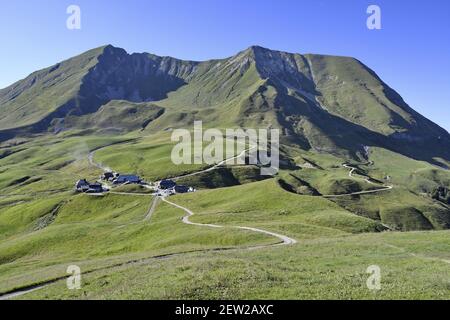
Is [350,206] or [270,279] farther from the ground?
[270,279]

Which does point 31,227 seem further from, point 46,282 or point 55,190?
point 46,282

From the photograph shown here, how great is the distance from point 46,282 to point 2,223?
389 feet

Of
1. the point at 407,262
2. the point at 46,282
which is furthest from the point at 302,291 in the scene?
the point at 46,282

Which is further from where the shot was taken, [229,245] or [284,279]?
[229,245]

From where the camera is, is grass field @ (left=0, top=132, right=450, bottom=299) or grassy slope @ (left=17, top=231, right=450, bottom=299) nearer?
grassy slope @ (left=17, top=231, right=450, bottom=299)

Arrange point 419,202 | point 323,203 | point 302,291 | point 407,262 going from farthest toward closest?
point 419,202
point 323,203
point 407,262
point 302,291

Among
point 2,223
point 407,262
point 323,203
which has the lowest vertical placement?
point 2,223

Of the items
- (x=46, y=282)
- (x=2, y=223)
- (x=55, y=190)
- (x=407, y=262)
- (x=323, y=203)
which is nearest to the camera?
(x=407, y=262)

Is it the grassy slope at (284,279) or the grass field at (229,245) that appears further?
the grass field at (229,245)

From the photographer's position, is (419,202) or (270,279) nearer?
(270,279)

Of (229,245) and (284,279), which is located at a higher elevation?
(284,279)
